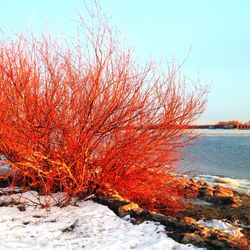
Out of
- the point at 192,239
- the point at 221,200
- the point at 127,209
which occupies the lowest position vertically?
the point at 221,200

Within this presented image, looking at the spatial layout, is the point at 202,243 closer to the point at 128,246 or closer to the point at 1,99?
the point at 128,246

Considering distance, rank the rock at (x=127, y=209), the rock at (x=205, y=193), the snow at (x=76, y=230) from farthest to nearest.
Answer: the rock at (x=205, y=193) < the rock at (x=127, y=209) < the snow at (x=76, y=230)

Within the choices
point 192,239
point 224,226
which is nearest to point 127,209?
point 192,239

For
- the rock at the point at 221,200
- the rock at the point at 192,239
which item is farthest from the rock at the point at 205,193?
the rock at the point at 192,239

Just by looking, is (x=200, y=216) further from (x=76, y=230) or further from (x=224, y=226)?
(x=76, y=230)

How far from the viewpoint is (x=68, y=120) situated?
573 cm

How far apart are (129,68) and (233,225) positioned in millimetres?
2828

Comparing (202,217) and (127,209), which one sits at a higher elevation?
(127,209)

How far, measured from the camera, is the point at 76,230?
454 centimetres

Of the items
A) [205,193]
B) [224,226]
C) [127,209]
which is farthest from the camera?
[205,193]

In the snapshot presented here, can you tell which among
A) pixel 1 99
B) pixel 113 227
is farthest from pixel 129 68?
pixel 113 227

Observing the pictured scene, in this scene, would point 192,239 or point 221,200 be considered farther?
point 221,200

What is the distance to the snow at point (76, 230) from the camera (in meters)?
4.08

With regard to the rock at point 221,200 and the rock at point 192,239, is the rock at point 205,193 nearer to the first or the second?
the rock at point 221,200
